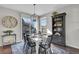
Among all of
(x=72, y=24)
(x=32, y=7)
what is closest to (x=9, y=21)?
(x=32, y=7)

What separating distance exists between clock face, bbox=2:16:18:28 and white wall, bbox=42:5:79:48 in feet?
2.83

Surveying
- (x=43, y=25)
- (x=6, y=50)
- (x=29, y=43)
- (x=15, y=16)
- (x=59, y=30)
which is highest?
(x=15, y=16)

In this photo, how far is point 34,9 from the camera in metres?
1.87

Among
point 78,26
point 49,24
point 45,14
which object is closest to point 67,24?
point 78,26

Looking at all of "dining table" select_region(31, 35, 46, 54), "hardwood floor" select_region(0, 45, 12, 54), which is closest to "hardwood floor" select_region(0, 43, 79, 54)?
"hardwood floor" select_region(0, 45, 12, 54)

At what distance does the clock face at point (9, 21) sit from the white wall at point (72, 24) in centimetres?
86

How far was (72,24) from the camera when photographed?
1.85 meters

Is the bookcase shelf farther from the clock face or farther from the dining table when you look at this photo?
the clock face

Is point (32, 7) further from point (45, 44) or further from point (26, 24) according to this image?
point (45, 44)

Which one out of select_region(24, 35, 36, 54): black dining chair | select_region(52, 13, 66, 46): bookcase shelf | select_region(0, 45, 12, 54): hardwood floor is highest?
select_region(52, 13, 66, 46): bookcase shelf

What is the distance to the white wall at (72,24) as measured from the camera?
1.82m

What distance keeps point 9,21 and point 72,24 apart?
1.22m

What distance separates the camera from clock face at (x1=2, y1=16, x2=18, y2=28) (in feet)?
6.09
